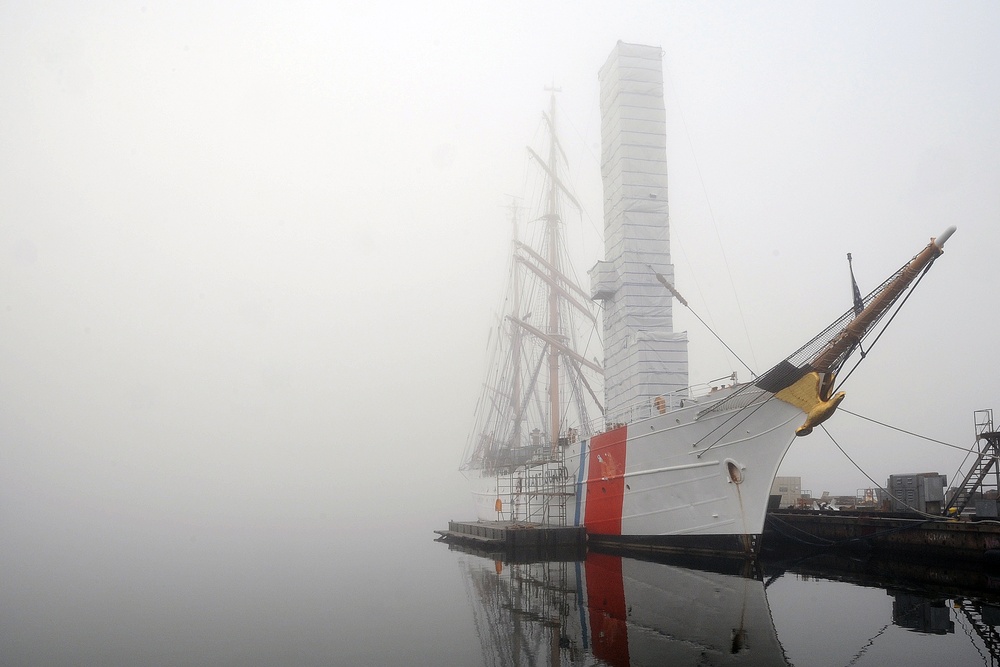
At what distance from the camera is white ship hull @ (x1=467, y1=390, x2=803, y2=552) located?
22.4 meters

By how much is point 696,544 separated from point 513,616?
34.7ft

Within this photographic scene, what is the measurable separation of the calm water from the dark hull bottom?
46.7 inches

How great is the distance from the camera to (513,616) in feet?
54.4

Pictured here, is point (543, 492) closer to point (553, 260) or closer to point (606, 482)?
point (606, 482)

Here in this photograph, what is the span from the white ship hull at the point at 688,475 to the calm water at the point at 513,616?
1789mm

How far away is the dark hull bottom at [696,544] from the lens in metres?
24.0

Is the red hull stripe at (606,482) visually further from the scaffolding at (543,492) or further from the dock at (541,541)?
the scaffolding at (543,492)

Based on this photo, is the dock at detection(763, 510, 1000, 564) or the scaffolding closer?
the dock at detection(763, 510, 1000, 564)

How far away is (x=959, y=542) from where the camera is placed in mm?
20906

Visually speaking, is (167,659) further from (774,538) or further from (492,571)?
(774,538)

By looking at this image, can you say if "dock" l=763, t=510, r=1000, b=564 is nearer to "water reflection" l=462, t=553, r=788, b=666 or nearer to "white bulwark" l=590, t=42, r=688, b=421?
"water reflection" l=462, t=553, r=788, b=666

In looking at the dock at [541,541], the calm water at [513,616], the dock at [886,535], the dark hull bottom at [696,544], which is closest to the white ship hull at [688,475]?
the dark hull bottom at [696,544]

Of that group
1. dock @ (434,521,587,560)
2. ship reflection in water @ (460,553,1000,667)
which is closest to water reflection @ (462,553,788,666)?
ship reflection in water @ (460,553,1000,667)

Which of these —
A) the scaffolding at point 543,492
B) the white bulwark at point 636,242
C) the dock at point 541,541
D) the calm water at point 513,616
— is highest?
the white bulwark at point 636,242
